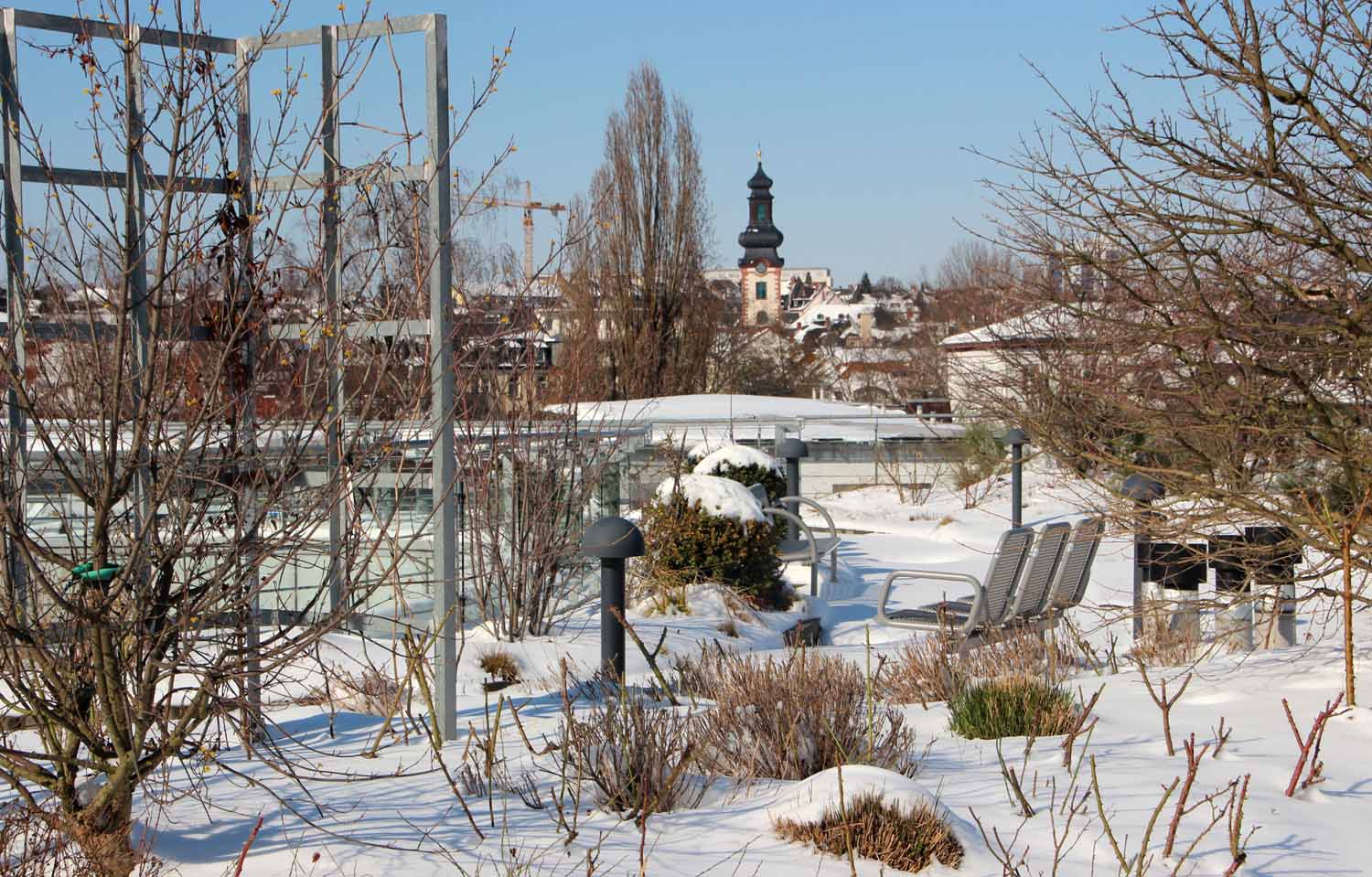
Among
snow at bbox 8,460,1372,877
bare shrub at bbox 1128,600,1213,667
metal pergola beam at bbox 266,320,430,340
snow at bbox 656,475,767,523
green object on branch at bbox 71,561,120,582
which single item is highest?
metal pergola beam at bbox 266,320,430,340

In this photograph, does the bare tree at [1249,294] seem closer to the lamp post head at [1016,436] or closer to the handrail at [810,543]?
the handrail at [810,543]

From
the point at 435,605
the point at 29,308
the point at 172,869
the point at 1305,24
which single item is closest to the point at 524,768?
the point at 435,605

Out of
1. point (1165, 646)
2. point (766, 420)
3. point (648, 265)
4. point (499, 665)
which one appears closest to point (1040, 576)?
point (1165, 646)

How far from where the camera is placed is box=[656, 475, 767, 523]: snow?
9484 mm

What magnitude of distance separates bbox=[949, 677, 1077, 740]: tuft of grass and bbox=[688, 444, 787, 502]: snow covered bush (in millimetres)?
6867

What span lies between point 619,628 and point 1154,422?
7.89 feet

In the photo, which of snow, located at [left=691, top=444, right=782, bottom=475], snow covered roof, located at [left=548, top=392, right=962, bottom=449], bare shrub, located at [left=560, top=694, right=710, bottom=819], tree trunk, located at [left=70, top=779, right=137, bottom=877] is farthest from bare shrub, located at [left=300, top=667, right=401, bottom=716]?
snow covered roof, located at [left=548, top=392, right=962, bottom=449]

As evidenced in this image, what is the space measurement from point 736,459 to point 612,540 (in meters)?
6.46

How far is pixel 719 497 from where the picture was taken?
31.4 ft

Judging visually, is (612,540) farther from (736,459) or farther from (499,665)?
(736,459)

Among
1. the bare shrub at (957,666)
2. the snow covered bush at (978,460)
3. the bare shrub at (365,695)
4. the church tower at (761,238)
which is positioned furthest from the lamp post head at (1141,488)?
the church tower at (761,238)

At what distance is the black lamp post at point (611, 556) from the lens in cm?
580

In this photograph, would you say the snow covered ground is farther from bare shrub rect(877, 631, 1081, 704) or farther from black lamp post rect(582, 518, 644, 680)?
black lamp post rect(582, 518, 644, 680)

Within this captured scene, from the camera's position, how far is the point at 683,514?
9477 mm
